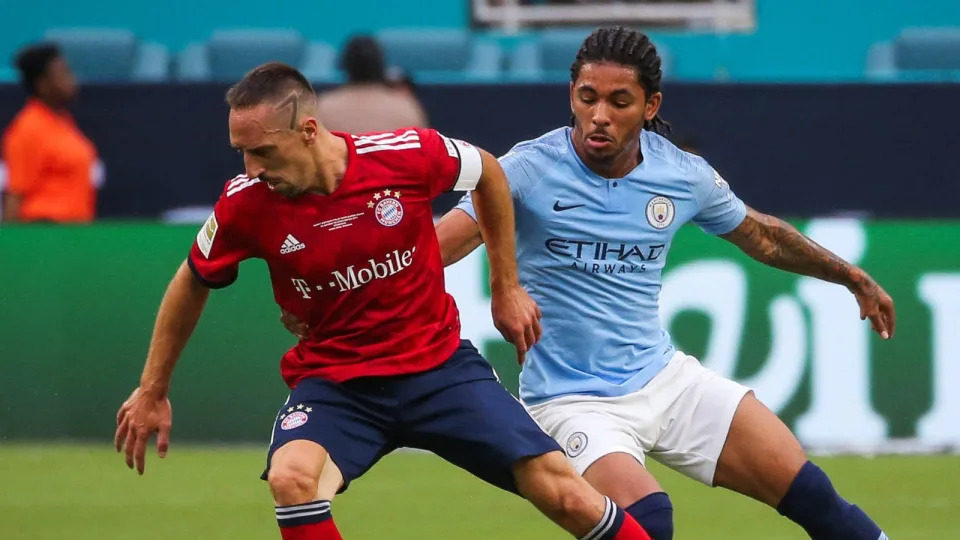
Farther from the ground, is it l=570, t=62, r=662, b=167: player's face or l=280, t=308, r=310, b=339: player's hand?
l=570, t=62, r=662, b=167: player's face

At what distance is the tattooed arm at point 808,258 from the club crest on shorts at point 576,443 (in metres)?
0.99

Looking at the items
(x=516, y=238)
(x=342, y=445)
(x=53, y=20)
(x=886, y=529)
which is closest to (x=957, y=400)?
(x=886, y=529)

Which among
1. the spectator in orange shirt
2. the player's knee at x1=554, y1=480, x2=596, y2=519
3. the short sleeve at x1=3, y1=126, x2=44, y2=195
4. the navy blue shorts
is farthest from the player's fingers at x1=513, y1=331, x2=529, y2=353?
the short sleeve at x1=3, y1=126, x2=44, y2=195

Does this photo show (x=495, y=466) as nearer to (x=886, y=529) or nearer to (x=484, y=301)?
(x=886, y=529)

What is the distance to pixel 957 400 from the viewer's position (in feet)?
30.5

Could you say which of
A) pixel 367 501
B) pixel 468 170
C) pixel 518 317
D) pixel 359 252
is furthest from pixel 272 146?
pixel 367 501

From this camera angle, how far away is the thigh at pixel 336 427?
16.1 feet

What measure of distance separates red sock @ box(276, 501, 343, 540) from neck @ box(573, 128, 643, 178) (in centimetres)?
148

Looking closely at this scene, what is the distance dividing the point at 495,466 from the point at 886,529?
9.03ft

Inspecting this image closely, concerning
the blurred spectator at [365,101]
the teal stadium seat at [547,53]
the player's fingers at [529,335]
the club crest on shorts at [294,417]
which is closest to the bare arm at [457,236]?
the player's fingers at [529,335]

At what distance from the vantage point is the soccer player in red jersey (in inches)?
194

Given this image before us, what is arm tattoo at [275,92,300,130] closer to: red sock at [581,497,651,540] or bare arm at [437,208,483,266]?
bare arm at [437,208,483,266]

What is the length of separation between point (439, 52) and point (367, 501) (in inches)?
247

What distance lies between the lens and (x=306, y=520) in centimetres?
475
